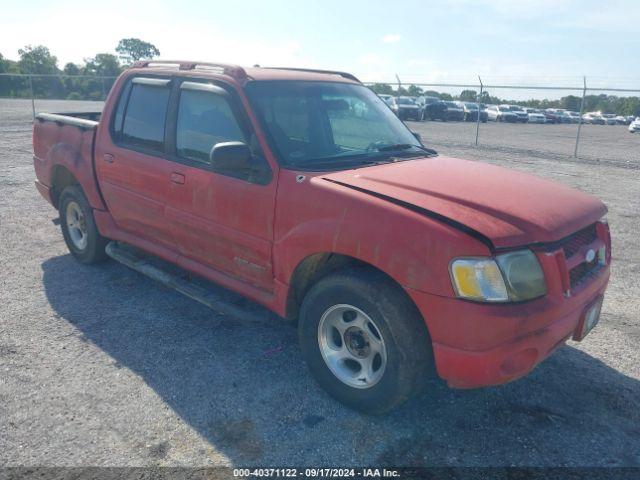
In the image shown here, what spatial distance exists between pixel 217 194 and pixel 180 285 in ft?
2.99

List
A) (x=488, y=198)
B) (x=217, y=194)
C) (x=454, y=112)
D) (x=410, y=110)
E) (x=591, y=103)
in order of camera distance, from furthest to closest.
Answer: (x=591, y=103)
(x=454, y=112)
(x=410, y=110)
(x=217, y=194)
(x=488, y=198)

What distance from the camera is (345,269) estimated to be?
3164 mm

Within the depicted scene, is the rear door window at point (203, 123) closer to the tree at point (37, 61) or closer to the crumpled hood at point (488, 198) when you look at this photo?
the crumpled hood at point (488, 198)

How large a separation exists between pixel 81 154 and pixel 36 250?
5.30 ft

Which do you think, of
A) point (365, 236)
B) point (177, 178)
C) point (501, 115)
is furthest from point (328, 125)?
point (501, 115)

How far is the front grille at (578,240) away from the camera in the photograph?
10.0ft

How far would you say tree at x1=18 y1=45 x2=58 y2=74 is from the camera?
48344 millimetres

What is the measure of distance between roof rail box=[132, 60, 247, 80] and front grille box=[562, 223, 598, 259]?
2.41 m

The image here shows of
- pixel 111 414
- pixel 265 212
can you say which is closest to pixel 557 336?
pixel 265 212

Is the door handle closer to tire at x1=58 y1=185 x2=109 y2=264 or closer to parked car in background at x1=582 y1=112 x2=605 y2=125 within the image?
tire at x1=58 y1=185 x2=109 y2=264

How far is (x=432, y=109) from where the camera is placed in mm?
35312

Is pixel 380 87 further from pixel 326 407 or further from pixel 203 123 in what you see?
pixel 326 407

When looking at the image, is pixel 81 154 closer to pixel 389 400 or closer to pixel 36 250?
pixel 36 250

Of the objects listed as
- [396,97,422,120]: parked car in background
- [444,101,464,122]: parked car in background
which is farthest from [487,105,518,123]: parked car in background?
[396,97,422,120]: parked car in background
